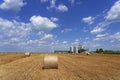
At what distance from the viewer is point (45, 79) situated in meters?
14.9

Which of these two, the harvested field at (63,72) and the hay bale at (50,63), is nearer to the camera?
the harvested field at (63,72)

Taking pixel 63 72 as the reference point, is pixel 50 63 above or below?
above

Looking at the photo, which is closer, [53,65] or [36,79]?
[36,79]

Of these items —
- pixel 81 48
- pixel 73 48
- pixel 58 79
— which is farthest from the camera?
pixel 81 48

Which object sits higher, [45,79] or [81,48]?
[81,48]

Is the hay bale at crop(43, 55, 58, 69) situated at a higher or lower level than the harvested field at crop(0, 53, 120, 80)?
higher

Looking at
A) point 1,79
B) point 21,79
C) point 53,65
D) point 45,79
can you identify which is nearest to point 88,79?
point 45,79

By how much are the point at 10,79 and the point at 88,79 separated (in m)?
5.00

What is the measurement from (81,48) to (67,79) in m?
182

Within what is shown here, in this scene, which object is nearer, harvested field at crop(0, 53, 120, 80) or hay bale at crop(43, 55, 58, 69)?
harvested field at crop(0, 53, 120, 80)

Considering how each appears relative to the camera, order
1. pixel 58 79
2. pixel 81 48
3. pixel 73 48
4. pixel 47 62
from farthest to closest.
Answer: pixel 81 48 < pixel 73 48 < pixel 47 62 < pixel 58 79

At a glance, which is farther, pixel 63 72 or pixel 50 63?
pixel 50 63

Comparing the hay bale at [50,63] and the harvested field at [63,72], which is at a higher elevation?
the hay bale at [50,63]

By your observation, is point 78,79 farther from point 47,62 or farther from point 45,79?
point 47,62
